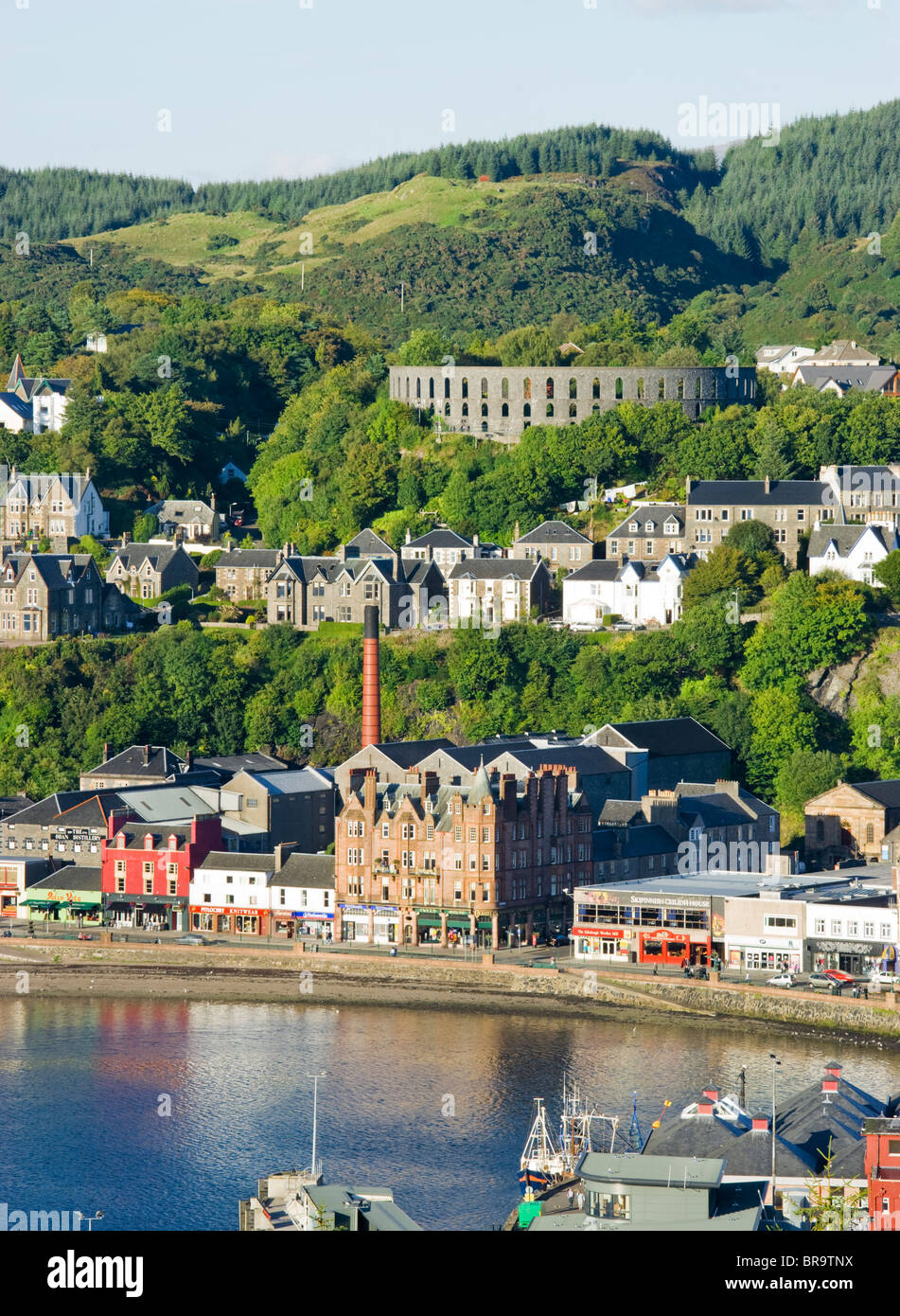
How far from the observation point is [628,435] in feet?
282

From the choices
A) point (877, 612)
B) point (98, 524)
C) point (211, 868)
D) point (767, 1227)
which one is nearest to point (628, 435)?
point (877, 612)

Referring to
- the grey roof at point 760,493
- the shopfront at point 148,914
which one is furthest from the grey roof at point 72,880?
the grey roof at point 760,493

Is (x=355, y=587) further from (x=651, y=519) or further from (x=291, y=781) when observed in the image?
(x=291, y=781)

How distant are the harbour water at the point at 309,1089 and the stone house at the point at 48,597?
87.6 ft

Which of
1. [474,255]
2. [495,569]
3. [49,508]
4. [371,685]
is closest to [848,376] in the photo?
[495,569]

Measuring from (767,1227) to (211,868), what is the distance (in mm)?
36154

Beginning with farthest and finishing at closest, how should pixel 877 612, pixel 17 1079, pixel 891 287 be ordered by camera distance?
pixel 891 287
pixel 877 612
pixel 17 1079

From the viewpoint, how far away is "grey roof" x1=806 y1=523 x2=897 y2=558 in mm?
74625

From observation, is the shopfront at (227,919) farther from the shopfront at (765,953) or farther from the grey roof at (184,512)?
the grey roof at (184,512)

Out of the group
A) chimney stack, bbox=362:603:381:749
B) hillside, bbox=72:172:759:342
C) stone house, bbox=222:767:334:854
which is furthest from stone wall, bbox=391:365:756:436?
hillside, bbox=72:172:759:342

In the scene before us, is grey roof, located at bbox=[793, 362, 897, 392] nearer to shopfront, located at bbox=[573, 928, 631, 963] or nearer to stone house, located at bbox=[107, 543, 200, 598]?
stone house, located at bbox=[107, 543, 200, 598]

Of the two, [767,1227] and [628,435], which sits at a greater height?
[628,435]

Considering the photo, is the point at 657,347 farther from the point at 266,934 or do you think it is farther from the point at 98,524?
the point at 266,934

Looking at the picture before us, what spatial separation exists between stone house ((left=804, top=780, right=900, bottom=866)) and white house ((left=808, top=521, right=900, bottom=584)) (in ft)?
39.9
